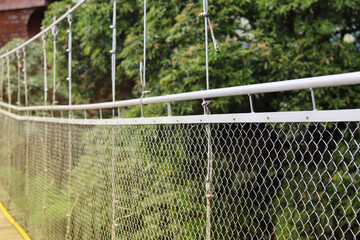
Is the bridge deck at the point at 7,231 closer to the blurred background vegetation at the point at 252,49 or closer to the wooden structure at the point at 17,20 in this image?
the blurred background vegetation at the point at 252,49

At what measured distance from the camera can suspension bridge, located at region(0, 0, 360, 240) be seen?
168cm

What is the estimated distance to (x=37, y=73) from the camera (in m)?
13.8

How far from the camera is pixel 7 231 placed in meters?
5.40

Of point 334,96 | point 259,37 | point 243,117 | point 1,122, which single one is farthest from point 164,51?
point 243,117

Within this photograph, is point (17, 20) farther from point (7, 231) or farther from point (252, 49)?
point (7, 231)

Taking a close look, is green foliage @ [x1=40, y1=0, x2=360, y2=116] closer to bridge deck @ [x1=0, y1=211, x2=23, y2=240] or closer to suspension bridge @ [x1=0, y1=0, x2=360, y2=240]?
suspension bridge @ [x1=0, y1=0, x2=360, y2=240]

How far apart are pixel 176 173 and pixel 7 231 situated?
323 centimetres

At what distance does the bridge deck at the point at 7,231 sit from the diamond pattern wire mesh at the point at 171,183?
0.48 ft

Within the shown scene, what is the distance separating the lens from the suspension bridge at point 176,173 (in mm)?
1684

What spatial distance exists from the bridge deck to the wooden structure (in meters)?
14.0

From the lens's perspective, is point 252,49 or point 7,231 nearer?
point 7,231

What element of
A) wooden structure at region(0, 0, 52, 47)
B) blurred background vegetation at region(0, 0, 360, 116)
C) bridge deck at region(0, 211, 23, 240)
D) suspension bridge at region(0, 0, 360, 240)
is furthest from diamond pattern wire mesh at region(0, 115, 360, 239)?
wooden structure at region(0, 0, 52, 47)

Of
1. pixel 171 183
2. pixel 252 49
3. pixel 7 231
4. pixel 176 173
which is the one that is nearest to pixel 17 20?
pixel 252 49

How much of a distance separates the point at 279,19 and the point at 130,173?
467 cm
